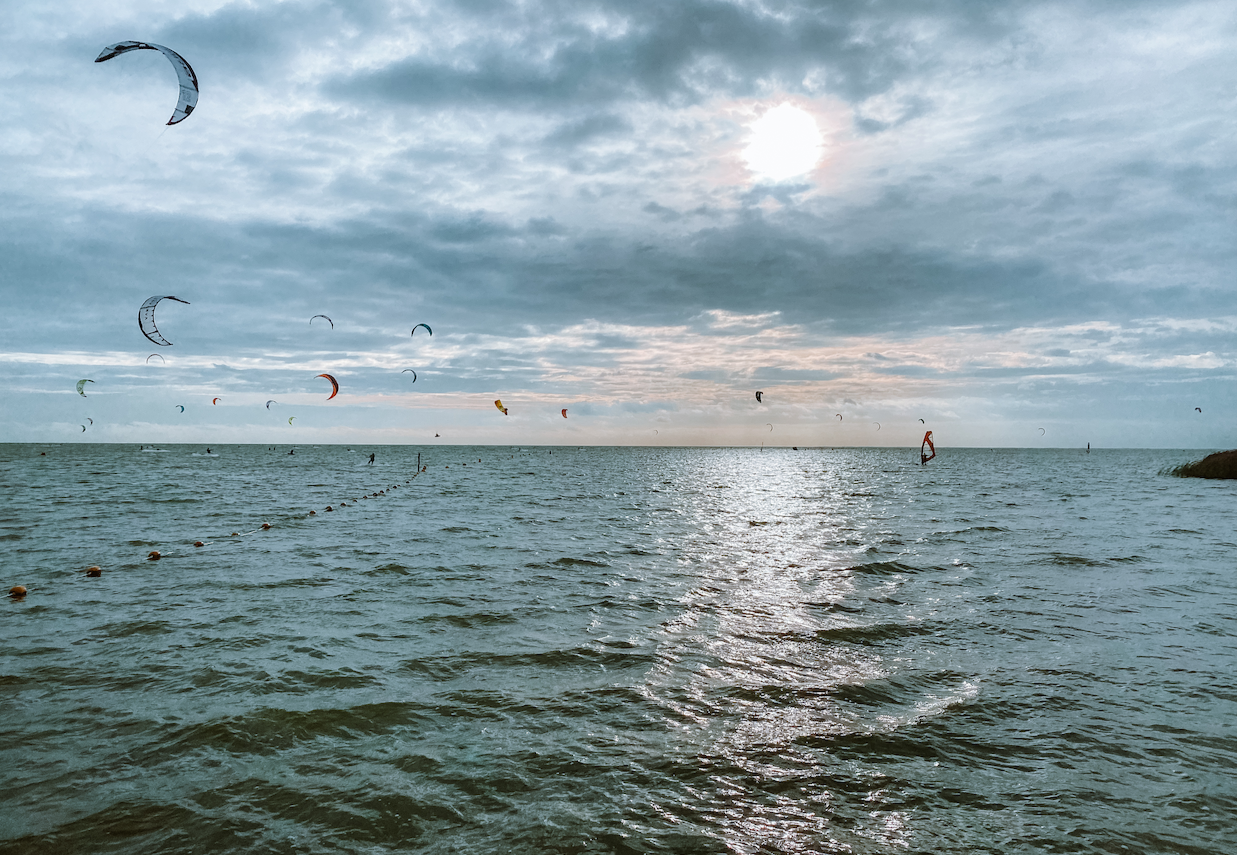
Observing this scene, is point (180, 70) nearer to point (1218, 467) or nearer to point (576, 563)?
point (576, 563)

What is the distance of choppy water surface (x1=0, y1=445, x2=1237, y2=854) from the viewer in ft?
18.7

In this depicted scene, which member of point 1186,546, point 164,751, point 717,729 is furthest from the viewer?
point 1186,546

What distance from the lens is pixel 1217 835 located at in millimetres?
5496

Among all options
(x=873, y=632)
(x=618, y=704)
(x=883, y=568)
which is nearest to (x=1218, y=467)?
(x=883, y=568)

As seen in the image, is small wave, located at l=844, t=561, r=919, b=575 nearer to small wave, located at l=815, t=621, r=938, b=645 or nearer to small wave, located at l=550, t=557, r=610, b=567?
small wave, located at l=815, t=621, r=938, b=645

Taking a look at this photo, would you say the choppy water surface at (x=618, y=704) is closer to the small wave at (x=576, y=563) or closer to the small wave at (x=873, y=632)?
the small wave at (x=873, y=632)

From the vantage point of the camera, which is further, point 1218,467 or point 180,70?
point 1218,467

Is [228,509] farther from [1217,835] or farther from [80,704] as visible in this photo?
[1217,835]

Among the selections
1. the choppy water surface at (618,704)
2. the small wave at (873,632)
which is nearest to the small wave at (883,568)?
the choppy water surface at (618,704)

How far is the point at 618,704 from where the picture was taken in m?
8.41

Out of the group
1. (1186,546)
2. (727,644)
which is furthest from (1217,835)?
(1186,546)

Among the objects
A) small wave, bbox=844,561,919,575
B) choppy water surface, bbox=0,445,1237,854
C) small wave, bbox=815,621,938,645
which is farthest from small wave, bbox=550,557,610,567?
small wave, bbox=815,621,938,645

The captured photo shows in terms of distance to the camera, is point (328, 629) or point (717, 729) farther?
point (328, 629)

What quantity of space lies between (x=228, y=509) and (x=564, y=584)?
2614cm
